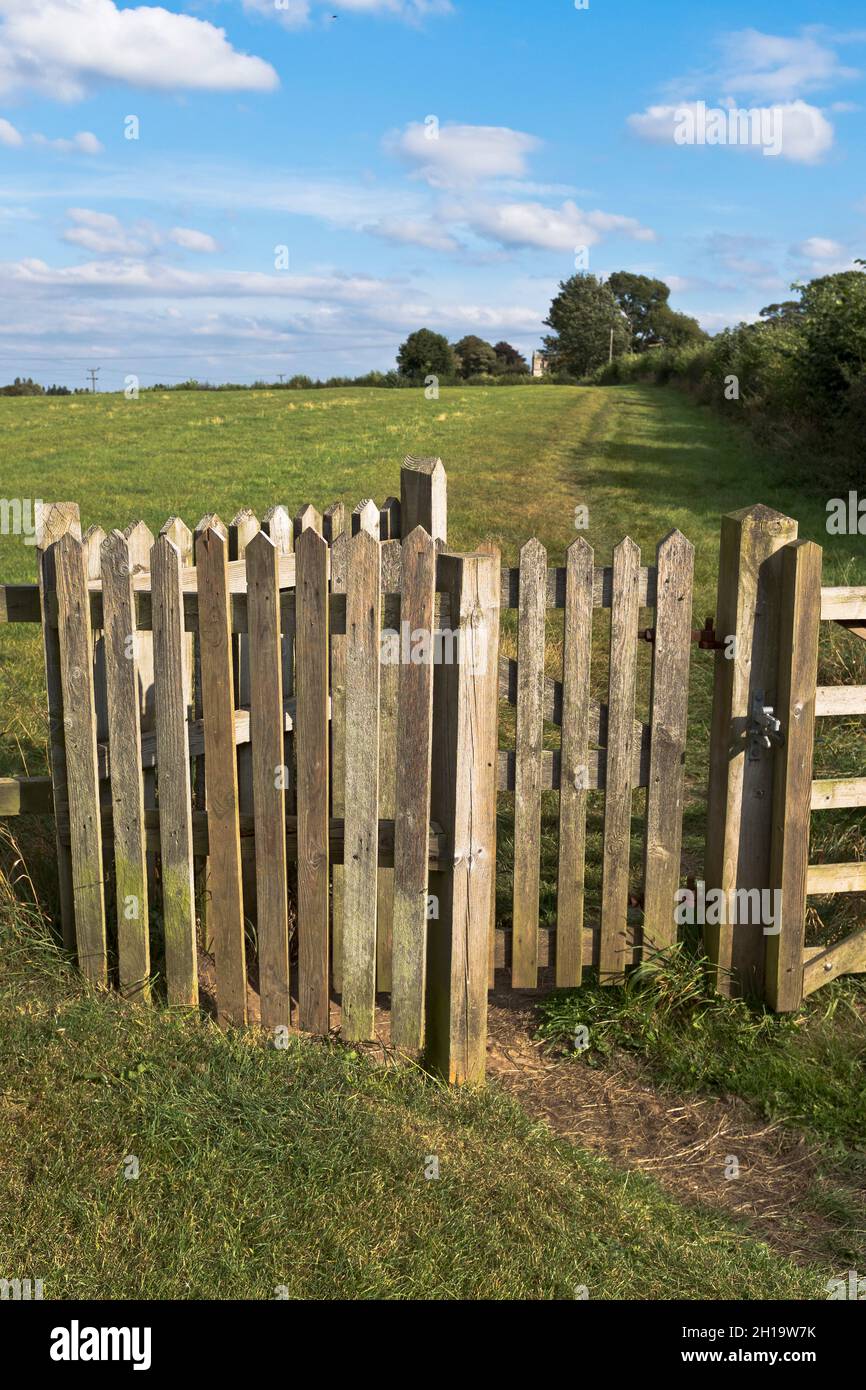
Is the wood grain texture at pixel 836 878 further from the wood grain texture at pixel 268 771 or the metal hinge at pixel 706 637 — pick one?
the wood grain texture at pixel 268 771

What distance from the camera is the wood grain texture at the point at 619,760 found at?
4496mm

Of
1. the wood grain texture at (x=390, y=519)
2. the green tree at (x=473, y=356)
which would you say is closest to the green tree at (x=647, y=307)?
the green tree at (x=473, y=356)

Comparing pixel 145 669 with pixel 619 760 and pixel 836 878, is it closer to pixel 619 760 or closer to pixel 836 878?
pixel 619 760

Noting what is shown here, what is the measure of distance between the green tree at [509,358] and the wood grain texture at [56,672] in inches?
4749

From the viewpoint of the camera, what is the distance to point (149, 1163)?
3.51 m

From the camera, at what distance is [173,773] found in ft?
14.0

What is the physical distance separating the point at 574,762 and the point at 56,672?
2.04 meters

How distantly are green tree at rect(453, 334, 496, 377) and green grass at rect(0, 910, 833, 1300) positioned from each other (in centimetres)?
11559

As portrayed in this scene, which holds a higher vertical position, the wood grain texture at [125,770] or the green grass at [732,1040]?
the wood grain texture at [125,770]

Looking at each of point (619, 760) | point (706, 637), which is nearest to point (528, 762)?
point (619, 760)

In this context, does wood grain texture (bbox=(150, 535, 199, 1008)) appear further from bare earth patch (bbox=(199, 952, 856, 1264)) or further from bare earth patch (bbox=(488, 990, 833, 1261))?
bare earth patch (bbox=(488, 990, 833, 1261))

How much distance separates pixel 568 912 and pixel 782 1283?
65.7 inches
